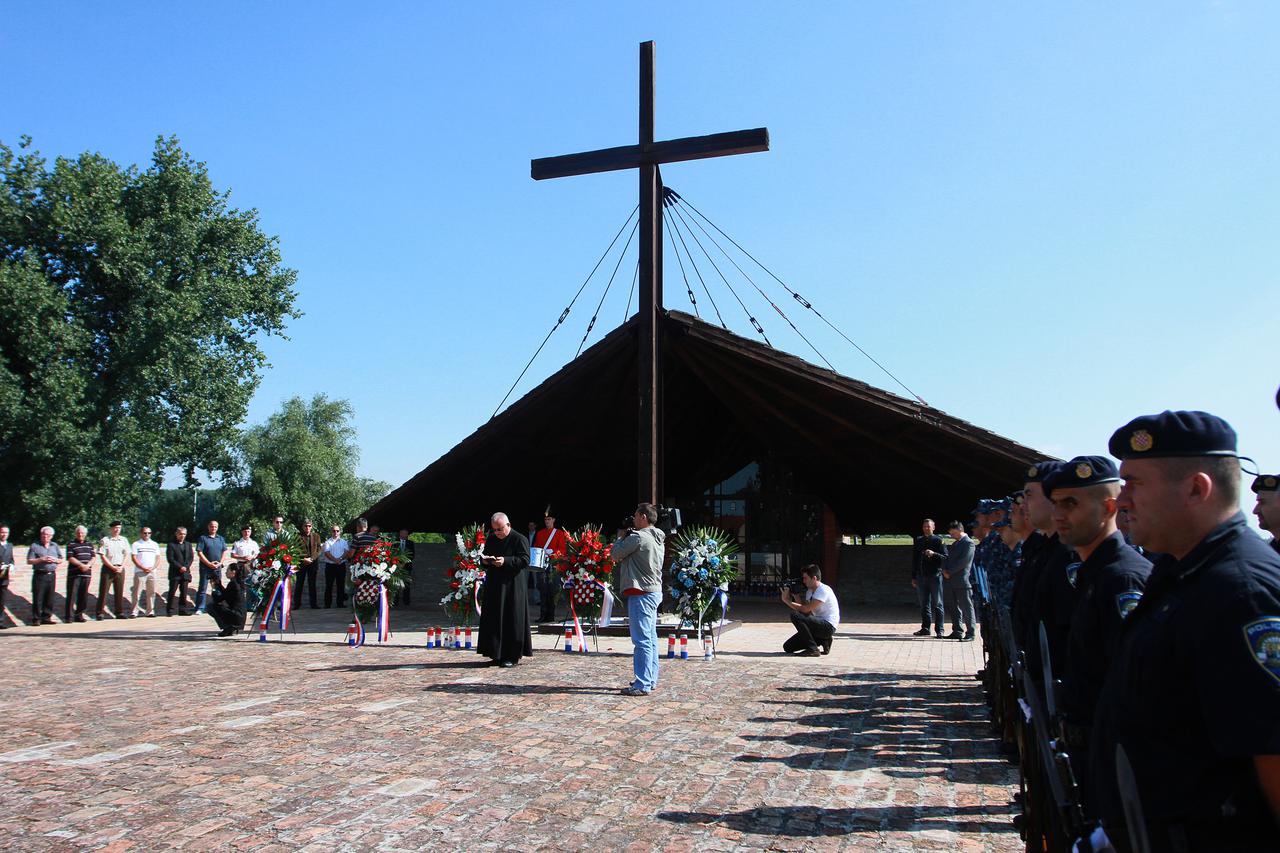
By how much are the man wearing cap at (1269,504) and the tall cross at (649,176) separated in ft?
30.0

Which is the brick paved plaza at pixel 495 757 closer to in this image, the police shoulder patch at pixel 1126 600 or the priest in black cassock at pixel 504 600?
the priest in black cassock at pixel 504 600

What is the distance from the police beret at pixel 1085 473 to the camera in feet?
12.3

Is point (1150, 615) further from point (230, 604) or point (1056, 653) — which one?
point (230, 604)

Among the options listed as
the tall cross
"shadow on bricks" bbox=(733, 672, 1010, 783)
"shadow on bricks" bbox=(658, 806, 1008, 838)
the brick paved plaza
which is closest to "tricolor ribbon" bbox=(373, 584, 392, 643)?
the brick paved plaza

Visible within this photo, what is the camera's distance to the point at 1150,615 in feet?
7.19

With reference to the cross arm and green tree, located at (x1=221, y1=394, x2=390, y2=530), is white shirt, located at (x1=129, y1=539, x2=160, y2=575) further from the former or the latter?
green tree, located at (x1=221, y1=394, x2=390, y2=530)

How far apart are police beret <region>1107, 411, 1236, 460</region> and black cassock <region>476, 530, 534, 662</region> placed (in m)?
9.87

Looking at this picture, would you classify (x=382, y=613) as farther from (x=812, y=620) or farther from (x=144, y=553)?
(x=144, y=553)

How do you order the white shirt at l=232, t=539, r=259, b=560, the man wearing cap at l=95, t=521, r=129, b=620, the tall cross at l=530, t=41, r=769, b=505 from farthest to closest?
the man wearing cap at l=95, t=521, r=129, b=620 → the white shirt at l=232, t=539, r=259, b=560 → the tall cross at l=530, t=41, r=769, b=505

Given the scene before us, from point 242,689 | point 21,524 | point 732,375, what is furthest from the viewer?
point 21,524

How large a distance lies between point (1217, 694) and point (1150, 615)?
363 millimetres

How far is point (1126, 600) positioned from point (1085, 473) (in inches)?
32.9

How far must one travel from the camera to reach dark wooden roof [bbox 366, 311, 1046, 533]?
16.6 metres

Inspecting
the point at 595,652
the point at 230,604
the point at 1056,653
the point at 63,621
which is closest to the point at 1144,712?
the point at 1056,653
